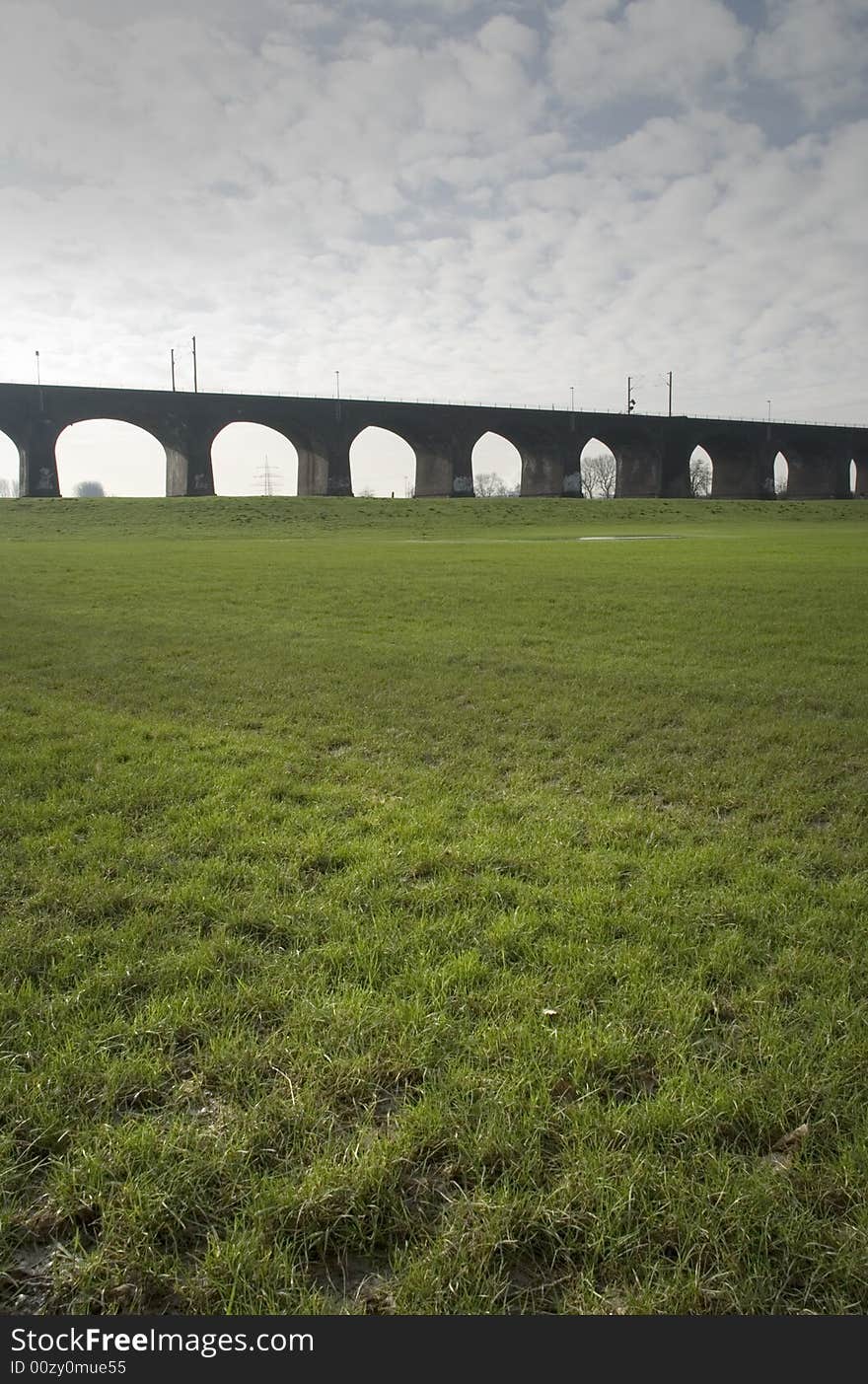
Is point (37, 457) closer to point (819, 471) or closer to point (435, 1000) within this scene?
point (435, 1000)

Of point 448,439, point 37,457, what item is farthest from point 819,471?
point 37,457

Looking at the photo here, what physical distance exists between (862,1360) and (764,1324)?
0.59 ft

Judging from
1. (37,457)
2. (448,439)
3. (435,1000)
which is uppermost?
(448,439)

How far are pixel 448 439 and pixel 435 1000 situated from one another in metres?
57.0

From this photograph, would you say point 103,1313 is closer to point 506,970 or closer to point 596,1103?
point 596,1103

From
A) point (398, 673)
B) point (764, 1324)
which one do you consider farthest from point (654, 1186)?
point (398, 673)

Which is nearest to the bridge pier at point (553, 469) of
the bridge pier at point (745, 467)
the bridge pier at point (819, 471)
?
the bridge pier at point (745, 467)

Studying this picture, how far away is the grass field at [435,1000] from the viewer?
1.73 metres

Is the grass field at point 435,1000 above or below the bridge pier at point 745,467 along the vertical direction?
below

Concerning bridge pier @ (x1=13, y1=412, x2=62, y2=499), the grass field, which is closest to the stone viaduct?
bridge pier @ (x1=13, y1=412, x2=62, y2=499)

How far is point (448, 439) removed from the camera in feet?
184

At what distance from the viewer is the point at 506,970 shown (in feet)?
8.80

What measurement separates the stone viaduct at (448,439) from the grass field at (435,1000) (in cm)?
4747

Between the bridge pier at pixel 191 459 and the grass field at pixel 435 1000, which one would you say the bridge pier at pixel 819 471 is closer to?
the bridge pier at pixel 191 459
